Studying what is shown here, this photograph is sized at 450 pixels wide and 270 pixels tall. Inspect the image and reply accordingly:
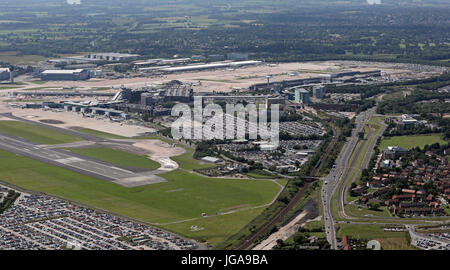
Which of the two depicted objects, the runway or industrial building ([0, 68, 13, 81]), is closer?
the runway

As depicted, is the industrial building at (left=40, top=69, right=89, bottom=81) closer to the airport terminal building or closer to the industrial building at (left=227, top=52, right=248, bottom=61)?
the airport terminal building

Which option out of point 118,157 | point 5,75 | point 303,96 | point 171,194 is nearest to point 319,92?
point 303,96

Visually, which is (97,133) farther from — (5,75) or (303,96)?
(5,75)

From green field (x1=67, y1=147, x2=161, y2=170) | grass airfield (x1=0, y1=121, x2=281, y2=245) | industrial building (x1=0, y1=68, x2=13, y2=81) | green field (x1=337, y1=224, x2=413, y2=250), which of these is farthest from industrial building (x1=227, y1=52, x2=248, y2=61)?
green field (x1=337, y1=224, x2=413, y2=250)

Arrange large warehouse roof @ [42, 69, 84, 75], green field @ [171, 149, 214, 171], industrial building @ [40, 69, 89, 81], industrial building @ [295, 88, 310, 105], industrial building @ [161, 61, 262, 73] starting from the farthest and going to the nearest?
industrial building @ [161, 61, 262, 73]
large warehouse roof @ [42, 69, 84, 75]
industrial building @ [40, 69, 89, 81]
industrial building @ [295, 88, 310, 105]
green field @ [171, 149, 214, 171]

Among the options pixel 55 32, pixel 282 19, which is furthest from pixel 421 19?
pixel 55 32

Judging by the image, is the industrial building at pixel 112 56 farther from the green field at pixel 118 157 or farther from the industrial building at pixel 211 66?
the green field at pixel 118 157
